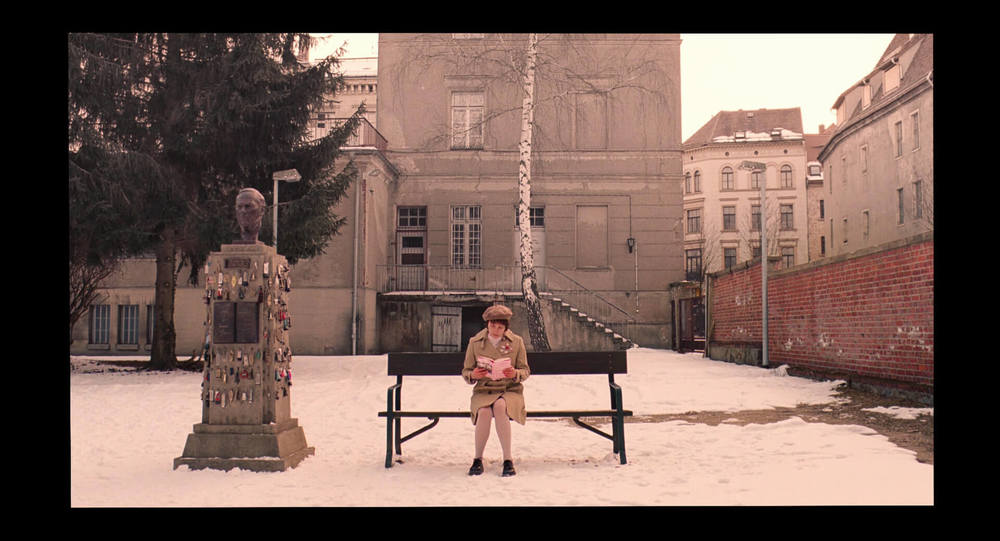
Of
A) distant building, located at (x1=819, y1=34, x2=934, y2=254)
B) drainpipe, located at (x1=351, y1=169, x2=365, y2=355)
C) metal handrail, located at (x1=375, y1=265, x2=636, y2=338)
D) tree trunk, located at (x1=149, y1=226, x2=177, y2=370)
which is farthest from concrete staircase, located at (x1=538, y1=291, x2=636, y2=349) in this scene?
distant building, located at (x1=819, y1=34, x2=934, y2=254)

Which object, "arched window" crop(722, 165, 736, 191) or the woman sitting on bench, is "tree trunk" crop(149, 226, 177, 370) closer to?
the woman sitting on bench

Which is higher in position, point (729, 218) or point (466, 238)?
point (729, 218)

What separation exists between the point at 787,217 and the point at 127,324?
147ft

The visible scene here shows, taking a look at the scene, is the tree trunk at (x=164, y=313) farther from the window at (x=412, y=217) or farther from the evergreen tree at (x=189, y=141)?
the window at (x=412, y=217)

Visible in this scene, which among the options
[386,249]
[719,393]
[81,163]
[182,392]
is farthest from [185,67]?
[719,393]

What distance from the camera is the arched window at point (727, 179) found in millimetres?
55812

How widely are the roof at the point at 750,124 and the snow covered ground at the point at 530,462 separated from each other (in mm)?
47548

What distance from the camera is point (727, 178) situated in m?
55.9

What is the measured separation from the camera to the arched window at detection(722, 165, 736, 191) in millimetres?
55812

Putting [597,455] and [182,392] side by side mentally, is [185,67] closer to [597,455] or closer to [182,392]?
[182,392]

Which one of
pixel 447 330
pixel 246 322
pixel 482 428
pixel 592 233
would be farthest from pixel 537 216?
pixel 482 428

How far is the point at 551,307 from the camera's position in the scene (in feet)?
73.9

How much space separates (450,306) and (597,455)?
1685cm

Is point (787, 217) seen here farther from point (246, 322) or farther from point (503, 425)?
point (246, 322)
